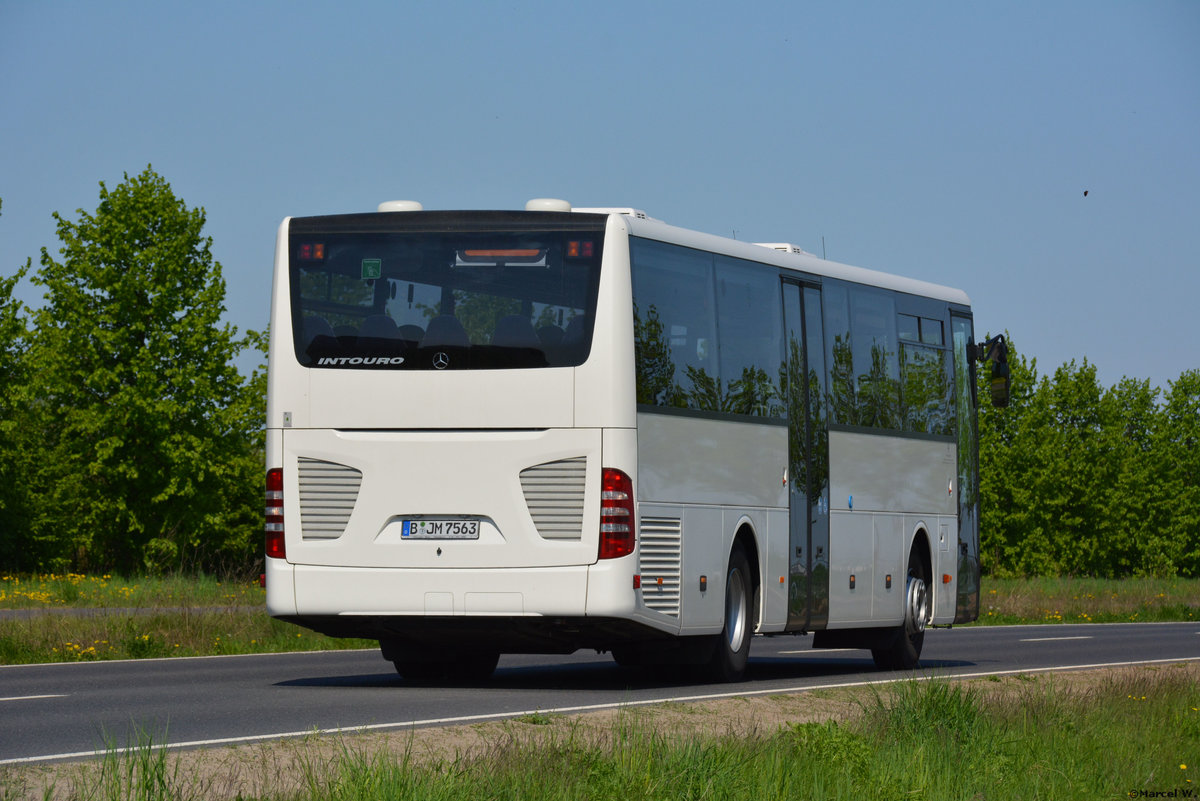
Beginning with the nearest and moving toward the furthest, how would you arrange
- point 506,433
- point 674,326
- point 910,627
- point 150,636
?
1. point 506,433
2. point 674,326
3. point 910,627
4. point 150,636

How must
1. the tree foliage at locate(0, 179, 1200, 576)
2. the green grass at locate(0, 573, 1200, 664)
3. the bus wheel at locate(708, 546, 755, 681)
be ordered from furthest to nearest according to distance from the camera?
1. the tree foliage at locate(0, 179, 1200, 576)
2. the green grass at locate(0, 573, 1200, 664)
3. the bus wheel at locate(708, 546, 755, 681)

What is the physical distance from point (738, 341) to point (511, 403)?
2662 mm

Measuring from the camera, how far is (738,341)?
16.4 metres

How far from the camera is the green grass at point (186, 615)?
2119cm

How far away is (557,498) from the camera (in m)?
14.5

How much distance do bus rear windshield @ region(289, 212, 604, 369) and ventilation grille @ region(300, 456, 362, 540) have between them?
807 millimetres

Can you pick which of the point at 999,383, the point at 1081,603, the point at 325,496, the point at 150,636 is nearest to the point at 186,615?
the point at 150,636

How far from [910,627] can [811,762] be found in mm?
10898

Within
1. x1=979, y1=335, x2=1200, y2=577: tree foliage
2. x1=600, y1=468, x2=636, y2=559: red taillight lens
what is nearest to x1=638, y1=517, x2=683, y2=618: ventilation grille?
x1=600, y1=468, x2=636, y2=559: red taillight lens

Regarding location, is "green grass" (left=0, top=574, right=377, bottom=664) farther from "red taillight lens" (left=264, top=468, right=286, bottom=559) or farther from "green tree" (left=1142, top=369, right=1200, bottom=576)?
"green tree" (left=1142, top=369, right=1200, bottom=576)

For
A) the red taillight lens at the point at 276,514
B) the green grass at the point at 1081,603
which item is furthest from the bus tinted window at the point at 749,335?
the green grass at the point at 1081,603

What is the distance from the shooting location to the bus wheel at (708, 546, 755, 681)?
53.3 feet

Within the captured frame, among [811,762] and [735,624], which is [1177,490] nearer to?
[735,624]

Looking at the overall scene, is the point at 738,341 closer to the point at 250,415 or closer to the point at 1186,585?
the point at 250,415
